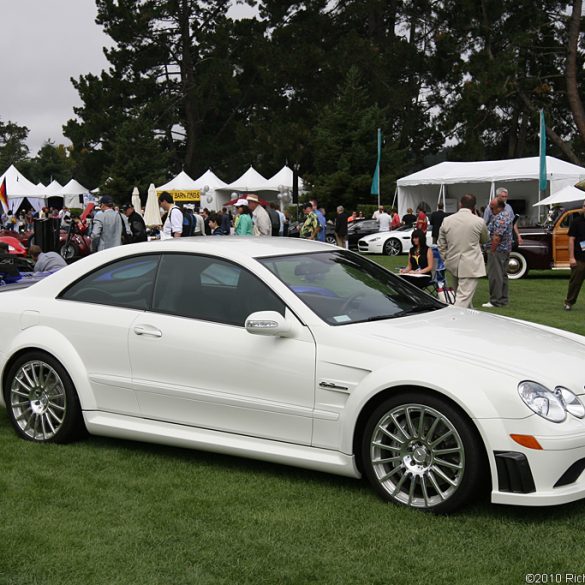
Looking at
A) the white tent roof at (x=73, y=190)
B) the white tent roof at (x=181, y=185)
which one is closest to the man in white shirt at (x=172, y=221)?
the white tent roof at (x=181, y=185)

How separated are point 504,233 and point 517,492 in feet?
32.7

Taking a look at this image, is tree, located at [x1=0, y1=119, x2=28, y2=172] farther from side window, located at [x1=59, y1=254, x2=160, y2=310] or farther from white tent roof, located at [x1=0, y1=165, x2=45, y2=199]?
side window, located at [x1=59, y1=254, x2=160, y2=310]

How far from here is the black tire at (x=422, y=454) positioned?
4301mm

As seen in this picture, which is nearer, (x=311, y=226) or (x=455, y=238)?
(x=455, y=238)

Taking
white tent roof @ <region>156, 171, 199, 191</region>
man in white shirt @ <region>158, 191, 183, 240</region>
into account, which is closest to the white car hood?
man in white shirt @ <region>158, 191, 183, 240</region>

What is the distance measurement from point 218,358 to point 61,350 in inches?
48.5

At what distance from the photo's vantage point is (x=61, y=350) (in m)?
5.66

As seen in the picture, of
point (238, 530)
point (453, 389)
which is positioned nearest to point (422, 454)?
point (453, 389)

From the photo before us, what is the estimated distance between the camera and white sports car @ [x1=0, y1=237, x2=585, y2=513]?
428 centimetres

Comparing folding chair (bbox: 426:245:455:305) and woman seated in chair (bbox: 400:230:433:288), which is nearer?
folding chair (bbox: 426:245:455:305)

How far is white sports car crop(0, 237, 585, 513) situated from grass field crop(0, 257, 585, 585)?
0.18m

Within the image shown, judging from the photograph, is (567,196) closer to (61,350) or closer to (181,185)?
(181,185)

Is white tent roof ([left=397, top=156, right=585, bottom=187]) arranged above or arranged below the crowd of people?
above

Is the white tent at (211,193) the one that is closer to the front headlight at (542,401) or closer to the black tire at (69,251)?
the black tire at (69,251)
